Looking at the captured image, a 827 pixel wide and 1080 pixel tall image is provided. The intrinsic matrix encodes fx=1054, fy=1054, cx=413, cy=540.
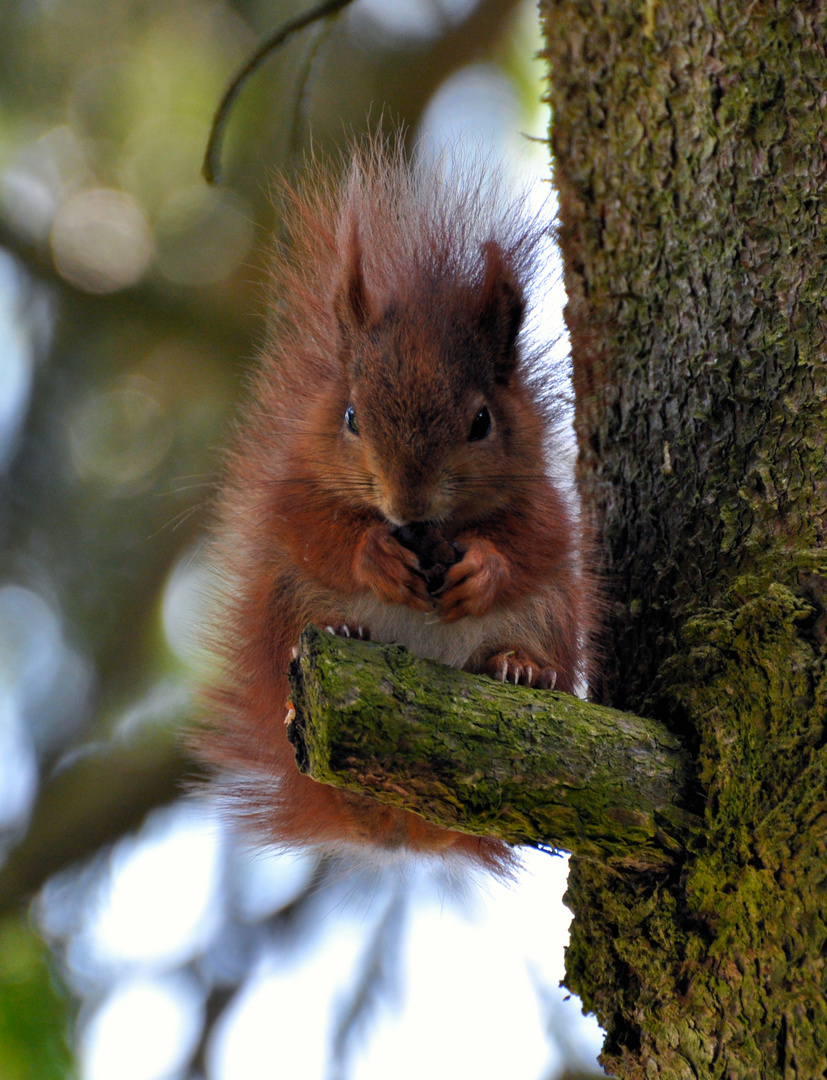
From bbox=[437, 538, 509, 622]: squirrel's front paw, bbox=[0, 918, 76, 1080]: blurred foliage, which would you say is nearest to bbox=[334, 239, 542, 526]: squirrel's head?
bbox=[437, 538, 509, 622]: squirrel's front paw

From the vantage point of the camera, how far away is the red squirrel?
6.59ft

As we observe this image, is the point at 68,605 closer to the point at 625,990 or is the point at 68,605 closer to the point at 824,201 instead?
the point at 625,990

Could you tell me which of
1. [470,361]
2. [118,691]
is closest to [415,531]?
[470,361]

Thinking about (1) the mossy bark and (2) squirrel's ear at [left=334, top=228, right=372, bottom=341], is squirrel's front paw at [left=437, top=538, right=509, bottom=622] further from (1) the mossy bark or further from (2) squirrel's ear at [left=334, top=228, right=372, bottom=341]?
(2) squirrel's ear at [left=334, top=228, right=372, bottom=341]

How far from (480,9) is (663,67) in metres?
1.71

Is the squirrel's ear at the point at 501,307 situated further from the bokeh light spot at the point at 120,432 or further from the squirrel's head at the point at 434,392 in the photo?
the bokeh light spot at the point at 120,432

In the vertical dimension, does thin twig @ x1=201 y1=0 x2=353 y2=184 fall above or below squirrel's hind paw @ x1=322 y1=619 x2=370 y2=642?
above

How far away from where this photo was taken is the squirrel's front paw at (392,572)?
196 cm

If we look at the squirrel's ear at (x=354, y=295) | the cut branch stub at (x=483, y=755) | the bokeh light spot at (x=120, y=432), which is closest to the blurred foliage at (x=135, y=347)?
the bokeh light spot at (x=120, y=432)

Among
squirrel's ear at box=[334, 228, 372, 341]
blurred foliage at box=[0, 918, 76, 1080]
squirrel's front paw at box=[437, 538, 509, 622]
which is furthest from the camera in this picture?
blurred foliage at box=[0, 918, 76, 1080]

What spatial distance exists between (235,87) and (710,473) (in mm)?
1388

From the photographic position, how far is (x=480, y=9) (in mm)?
3674

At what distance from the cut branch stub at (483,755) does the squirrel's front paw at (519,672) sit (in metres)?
0.41

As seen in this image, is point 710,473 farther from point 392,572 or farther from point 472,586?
point 392,572
